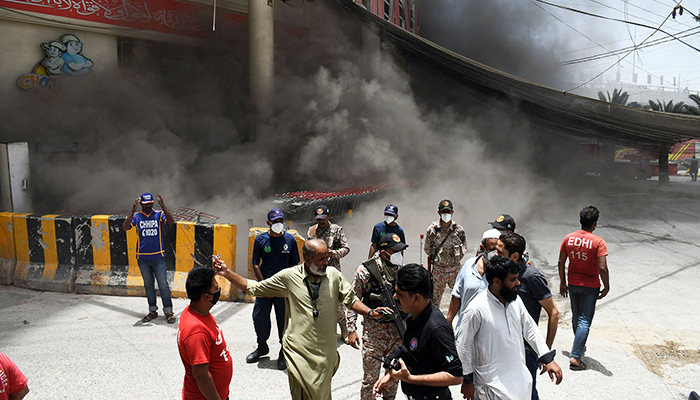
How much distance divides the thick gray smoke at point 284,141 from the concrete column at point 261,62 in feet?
2.50

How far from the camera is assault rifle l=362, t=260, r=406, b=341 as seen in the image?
237cm

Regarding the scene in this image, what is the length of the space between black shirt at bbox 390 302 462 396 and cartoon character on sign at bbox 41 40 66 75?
45.1ft

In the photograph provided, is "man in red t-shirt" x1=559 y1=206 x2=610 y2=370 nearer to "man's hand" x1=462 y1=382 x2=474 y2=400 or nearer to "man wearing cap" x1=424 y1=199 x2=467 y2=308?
"man wearing cap" x1=424 y1=199 x2=467 y2=308

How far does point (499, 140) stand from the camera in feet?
61.0

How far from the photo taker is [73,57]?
41.2 ft

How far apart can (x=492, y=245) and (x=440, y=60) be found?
10732mm

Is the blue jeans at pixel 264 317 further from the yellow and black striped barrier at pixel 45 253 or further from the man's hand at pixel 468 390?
the yellow and black striped barrier at pixel 45 253

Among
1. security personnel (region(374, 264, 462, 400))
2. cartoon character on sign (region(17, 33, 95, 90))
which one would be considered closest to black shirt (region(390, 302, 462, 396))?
security personnel (region(374, 264, 462, 400))

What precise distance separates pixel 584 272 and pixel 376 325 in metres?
2.11

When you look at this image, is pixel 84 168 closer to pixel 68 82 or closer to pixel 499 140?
pixel 68 82

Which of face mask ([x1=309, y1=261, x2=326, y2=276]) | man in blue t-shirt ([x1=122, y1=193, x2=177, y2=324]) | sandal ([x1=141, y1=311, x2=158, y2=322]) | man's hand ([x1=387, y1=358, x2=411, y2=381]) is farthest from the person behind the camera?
sandal ([x1=141, y1=311, x2=158, y2=322])

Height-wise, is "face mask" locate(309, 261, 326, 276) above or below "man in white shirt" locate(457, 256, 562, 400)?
above

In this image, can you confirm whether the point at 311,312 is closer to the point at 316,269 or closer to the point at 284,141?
the point at 316,269

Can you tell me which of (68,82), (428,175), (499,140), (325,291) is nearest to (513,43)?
(499,140)
